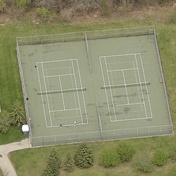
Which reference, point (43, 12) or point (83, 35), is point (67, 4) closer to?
point (43, 12)

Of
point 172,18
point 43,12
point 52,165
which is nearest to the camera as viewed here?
Result: point 52,165

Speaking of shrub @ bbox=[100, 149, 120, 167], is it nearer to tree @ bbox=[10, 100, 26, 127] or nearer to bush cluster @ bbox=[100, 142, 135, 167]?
bush cluster @ bbox=[100, 142, 135, 167]

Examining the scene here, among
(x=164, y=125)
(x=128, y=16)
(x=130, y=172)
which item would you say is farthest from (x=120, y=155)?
(x=128, y=16)

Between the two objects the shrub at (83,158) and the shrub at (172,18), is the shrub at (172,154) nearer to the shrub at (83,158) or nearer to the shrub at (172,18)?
the shrub at (83,158)

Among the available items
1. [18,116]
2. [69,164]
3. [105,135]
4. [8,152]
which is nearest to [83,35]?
[105,135]

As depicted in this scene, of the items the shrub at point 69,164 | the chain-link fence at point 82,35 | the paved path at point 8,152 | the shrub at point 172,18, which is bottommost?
the shrub at point 69,164

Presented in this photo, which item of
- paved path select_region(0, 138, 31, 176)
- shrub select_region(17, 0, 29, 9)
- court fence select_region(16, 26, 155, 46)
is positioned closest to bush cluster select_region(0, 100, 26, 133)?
paved path select_region(0, 138, 31, 176)

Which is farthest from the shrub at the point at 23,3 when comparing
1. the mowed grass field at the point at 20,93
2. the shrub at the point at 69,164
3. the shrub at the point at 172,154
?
the shrub at the point at 172,154

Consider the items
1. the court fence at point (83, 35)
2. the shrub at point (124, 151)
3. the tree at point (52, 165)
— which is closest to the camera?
the tree at point (52, 165)
